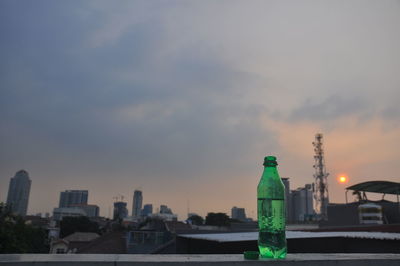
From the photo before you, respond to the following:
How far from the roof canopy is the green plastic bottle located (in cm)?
2597

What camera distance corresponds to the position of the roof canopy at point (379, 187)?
24634 mm

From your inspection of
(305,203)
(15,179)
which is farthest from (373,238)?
(15,179)

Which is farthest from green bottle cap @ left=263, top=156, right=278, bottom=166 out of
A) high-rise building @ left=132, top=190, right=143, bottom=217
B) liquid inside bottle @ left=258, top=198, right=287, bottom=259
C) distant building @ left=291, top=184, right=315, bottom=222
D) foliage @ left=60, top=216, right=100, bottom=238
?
high-rise building @ left=132, top=190, right=143, bottom=217

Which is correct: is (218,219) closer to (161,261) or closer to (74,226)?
(74,226)

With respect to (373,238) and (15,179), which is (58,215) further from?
(373,238)

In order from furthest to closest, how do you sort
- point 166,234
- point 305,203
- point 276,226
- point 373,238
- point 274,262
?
point 305,203 < point 166,234 < point 373,238 < point 276,226 < point 274,262

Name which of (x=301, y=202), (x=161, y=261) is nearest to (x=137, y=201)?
(x=301, y=202)

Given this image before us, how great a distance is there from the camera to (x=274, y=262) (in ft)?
6.63

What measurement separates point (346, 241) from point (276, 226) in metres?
8.65

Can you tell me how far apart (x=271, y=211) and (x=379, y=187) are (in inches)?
1090

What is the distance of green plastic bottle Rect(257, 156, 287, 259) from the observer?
2234 millimetres

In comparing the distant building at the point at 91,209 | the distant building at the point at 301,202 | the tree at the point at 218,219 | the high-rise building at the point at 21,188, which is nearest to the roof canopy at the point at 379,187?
the tree at the point at 218,219

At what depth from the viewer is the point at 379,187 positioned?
26016 mm

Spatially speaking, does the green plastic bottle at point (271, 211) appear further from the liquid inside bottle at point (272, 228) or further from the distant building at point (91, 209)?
the distant building at point (91, 209)
